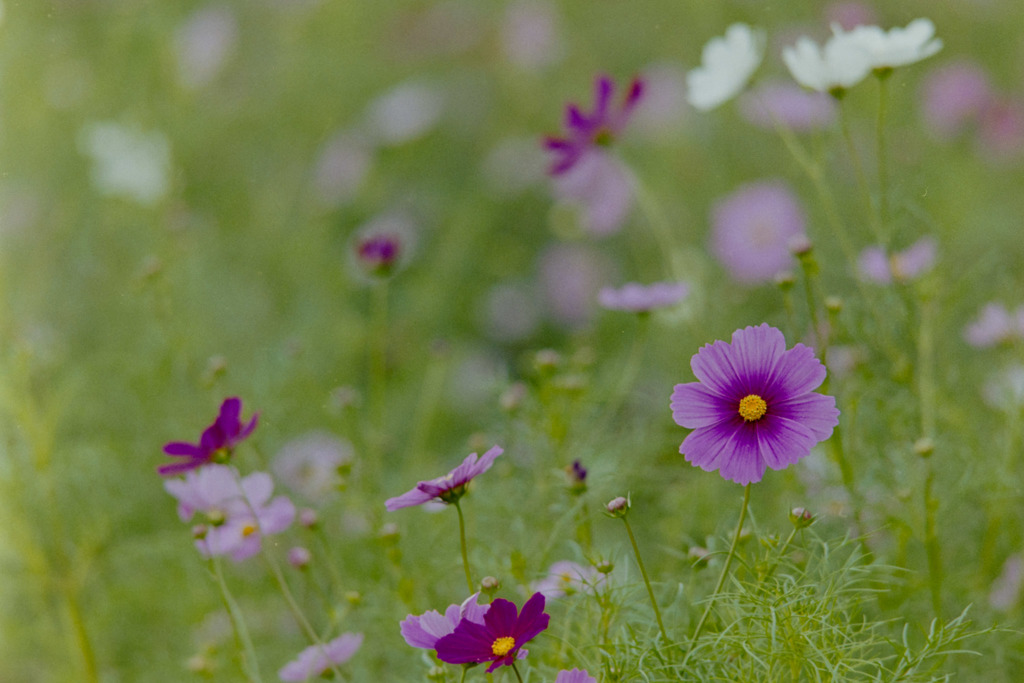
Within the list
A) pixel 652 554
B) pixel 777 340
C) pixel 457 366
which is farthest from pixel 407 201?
pixel 777 340

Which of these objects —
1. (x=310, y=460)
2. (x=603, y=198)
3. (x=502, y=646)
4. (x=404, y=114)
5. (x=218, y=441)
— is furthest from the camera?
(x=404, y=114)

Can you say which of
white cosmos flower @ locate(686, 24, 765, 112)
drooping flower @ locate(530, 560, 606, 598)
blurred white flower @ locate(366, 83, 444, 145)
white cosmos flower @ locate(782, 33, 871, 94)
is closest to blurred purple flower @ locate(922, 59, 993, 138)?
blurred white flower @ locate(366, 83, 444, 145)

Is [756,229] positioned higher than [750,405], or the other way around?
[756,229]

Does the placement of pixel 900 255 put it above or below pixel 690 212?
below

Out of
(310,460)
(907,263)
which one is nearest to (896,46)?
(907,263)

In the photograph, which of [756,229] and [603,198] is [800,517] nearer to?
[756,229]

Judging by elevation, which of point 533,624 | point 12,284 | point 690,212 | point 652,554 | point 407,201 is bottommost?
point 533,624

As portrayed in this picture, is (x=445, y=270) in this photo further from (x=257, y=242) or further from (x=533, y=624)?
(x=533, y=624)
